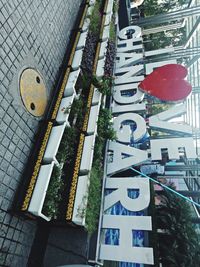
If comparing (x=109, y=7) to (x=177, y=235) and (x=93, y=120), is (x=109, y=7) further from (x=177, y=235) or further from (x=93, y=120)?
(x=177, y=235)

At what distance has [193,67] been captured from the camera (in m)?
9.38

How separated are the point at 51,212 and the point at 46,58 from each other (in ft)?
12.2

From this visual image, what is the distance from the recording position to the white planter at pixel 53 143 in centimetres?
418

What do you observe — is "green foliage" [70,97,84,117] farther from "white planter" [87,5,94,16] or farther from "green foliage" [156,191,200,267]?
"white planter" [87,5,94,16]

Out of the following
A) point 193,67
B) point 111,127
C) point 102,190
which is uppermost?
point 193,67

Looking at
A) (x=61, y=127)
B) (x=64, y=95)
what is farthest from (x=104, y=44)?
(x=61, y=127)

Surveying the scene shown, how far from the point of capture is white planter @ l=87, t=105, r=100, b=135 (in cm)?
504

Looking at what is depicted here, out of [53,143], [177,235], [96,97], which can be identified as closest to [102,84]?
[96,97]

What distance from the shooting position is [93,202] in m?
4.47

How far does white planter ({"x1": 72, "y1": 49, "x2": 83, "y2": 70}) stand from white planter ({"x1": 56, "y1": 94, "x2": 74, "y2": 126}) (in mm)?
1110

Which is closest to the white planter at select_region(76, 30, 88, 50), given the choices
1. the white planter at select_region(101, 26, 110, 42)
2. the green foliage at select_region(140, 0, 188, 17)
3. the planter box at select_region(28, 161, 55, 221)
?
the white planter at select_region(101, 26, 110, 42)

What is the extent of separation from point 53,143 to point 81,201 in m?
1.23

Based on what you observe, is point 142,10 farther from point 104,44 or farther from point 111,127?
point 111,127

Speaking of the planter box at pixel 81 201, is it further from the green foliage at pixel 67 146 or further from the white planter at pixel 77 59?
the white planter at pixel 77 59
